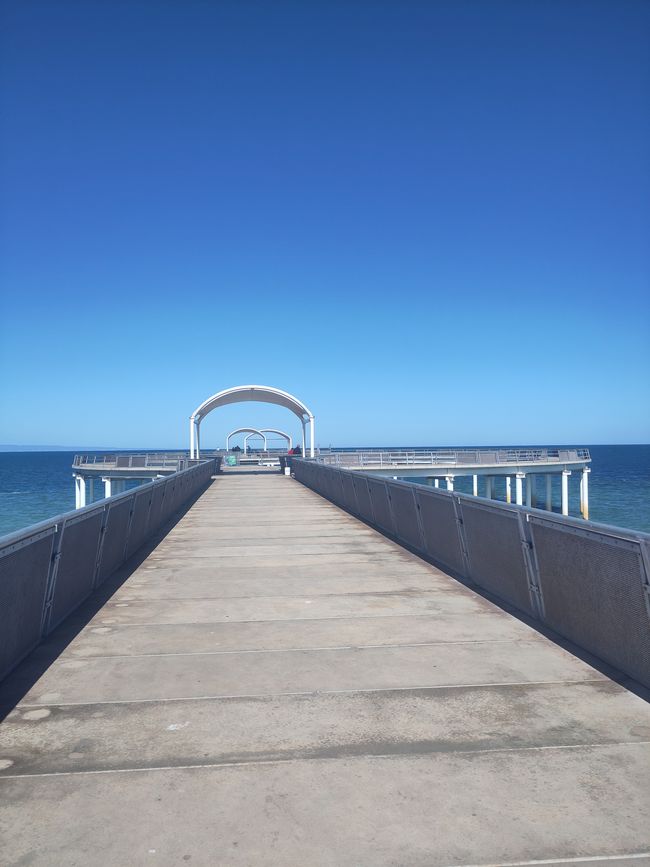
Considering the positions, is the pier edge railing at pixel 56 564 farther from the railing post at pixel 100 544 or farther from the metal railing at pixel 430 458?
the metal railing at pixel 430 458

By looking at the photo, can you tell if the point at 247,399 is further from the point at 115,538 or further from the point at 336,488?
the point at 115,538

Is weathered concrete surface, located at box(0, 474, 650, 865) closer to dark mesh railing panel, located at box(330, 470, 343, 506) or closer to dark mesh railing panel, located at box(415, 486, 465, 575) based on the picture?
dark mesh railing panel, located at box(415, 486, 465, 575)

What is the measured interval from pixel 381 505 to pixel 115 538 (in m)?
6.12

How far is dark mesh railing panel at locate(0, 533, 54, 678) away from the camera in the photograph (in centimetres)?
543

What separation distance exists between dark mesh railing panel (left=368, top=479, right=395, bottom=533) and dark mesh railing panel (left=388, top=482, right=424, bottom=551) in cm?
44

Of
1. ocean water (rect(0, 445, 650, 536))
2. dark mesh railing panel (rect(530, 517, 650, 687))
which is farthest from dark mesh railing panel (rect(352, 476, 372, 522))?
ocean water (rect(0, 445, 650, 536))

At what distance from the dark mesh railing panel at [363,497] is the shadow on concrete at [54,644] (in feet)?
20.6

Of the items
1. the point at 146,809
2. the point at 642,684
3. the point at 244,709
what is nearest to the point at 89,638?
the point at 244,709

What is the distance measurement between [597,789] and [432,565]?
6786 mm

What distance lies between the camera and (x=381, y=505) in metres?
14.7

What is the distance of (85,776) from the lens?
388 cm

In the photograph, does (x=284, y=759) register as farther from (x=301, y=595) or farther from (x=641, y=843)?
(x=301, y=595)

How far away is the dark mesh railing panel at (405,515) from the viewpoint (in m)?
11.8

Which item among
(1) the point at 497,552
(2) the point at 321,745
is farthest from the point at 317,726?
(1) the point at 497,552
